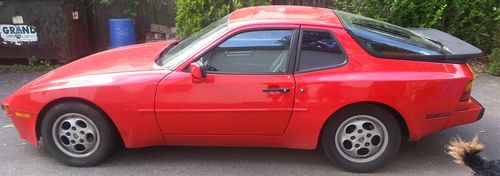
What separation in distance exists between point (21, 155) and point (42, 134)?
0.53 meters

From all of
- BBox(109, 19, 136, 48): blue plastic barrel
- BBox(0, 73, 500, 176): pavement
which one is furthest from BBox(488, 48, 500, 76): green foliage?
BBox(109, 19, 136, 48): blue plastic barrel

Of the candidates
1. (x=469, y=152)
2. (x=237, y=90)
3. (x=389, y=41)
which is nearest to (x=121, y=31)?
(x=237, y=90)

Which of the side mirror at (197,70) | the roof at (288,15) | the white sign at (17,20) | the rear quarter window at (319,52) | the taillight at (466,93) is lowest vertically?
the taillight at (466,93)

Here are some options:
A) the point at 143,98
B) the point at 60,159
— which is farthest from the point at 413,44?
the point at 60,159

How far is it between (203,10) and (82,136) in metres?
3.92

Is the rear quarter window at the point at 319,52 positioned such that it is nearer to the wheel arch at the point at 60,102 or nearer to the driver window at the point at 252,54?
the driver window at the point at 252,54

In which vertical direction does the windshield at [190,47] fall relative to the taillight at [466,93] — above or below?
above

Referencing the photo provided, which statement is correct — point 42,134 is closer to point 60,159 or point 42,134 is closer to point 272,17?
point 60,159

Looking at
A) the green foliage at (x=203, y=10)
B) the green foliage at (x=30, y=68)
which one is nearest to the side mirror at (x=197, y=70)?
the green foliage at (x=203, y=10)

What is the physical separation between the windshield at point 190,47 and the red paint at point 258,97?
0.09m

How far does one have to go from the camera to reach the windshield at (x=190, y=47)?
156 inches

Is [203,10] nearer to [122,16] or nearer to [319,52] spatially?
[122,16]

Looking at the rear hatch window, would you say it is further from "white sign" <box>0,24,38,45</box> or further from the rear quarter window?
"white sign" <box>0,24,38,45</box>

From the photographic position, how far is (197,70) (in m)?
3.75
